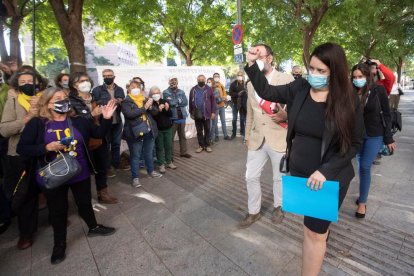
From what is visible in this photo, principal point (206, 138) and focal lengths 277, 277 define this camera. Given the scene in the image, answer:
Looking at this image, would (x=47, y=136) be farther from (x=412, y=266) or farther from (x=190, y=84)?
(x=190, y=84)

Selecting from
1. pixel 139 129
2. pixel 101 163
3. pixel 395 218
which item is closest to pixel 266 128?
pixel 395 218

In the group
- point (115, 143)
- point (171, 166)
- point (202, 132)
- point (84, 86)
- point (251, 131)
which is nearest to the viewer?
point (251, 131)

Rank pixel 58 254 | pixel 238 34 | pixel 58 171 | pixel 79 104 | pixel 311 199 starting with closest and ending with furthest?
1. pixel 311 199
2. pixel 58 171
3. pixel 58 254
4. pixel 79 104
5. pixel 238 34

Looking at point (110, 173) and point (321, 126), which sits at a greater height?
point (321, 126)

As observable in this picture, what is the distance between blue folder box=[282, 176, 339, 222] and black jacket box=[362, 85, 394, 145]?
71.6 inches

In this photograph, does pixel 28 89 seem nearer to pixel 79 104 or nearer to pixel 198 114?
pixel 79 104

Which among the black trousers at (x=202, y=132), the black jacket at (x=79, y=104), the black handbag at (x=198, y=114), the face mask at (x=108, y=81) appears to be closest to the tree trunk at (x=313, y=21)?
the black trousers at (x=202, y=132)

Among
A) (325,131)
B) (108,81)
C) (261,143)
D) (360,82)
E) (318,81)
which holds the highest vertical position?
(108,81)

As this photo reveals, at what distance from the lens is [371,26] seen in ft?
36.1

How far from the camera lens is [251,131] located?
349cm

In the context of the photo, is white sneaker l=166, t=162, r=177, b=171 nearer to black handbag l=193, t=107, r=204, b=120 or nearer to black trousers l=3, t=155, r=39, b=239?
black handbag l=193, t=107, r=204, b=120

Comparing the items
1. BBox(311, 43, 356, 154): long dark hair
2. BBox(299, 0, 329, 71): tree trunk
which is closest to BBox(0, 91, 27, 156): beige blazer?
BBox(311, 43, 356, 154): long dark hair

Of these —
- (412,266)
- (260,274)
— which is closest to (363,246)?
(412,266)

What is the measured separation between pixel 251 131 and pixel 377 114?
4.88 ft
